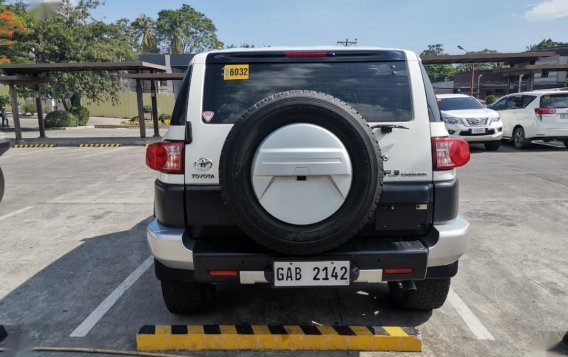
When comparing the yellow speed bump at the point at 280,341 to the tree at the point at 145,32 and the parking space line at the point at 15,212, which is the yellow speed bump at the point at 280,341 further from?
the tree at the point at 145,32

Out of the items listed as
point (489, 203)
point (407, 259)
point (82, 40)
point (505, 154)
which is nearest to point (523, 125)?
point (505, 154)

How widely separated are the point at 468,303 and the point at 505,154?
10.5m

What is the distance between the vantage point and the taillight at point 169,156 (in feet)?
8.95

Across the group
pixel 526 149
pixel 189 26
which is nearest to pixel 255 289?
pixel 526 149

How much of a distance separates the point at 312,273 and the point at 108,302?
1.99m

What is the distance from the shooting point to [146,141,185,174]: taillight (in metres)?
2.73

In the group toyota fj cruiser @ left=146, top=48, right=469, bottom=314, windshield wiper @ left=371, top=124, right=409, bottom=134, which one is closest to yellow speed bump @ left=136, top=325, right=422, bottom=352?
toyota fj cruiser @ left=146, top=48, right=469, bottom=314

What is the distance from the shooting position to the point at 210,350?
2.91 meters

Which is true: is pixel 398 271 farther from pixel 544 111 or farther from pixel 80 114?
pixel 80 114

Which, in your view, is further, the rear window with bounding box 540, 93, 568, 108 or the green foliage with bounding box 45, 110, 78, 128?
the green foliage with bounding box 45, 110, 78, 128

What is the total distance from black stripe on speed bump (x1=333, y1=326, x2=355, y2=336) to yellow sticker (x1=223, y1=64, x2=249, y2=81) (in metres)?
1.76

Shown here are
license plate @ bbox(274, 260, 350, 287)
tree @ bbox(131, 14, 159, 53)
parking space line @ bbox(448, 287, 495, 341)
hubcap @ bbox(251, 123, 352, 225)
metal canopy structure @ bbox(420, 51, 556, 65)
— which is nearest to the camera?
hubcap @ bbox(251, 123, 352, 225)

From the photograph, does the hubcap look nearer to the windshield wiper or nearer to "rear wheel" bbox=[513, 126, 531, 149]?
the windshield wiper

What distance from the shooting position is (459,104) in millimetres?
13695
